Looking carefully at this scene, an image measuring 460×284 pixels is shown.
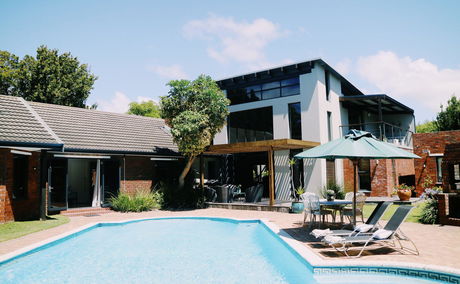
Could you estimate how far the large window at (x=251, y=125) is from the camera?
2030cm

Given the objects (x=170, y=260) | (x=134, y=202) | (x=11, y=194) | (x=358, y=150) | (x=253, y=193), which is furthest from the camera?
(x=253, y=193)

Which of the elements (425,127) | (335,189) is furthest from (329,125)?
(425,127)

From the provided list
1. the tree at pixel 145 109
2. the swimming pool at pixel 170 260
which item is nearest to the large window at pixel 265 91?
the swimming pool at pixel 170 260

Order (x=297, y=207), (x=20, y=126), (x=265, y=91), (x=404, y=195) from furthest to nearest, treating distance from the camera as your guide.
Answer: (x=265, y=91) → (x=404, y=195) → (x=297, y=207) → (x=20, y=126)

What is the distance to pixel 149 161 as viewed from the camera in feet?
58.9

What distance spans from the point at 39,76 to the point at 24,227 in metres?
22.7

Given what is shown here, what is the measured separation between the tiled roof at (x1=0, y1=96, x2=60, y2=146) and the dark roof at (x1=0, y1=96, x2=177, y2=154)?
0.04 meters

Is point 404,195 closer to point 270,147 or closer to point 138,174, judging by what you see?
point 270,147

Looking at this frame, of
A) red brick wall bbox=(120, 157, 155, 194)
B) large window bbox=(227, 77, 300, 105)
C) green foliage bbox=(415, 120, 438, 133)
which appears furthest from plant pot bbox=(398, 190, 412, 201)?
green foliage bbox=(415, 120, 438, 133)

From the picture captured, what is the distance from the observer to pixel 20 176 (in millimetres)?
12711

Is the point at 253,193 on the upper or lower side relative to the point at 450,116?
lower

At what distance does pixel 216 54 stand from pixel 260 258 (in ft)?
47.7

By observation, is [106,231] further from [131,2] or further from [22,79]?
[22,79]

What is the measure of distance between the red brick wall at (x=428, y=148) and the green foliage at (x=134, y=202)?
52.4ft
